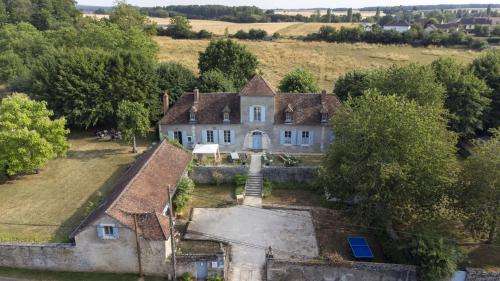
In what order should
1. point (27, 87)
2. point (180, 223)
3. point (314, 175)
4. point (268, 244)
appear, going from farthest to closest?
1. point (27, 87)
2. point (314, 175)
3. point (180, 223)
4. point (268, 244)

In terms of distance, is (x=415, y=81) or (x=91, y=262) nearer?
(x=91, y=262)

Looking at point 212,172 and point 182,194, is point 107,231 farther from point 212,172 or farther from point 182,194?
point 212,172

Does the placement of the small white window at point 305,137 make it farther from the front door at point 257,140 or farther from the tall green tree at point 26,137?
the tall green tree at point 26,137

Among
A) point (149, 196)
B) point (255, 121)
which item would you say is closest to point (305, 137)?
point (255, 121)

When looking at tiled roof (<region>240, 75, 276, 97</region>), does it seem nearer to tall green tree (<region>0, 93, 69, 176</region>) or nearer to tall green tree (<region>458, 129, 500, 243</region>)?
tall green tree (<region>0, 93, 69, 176</region>)

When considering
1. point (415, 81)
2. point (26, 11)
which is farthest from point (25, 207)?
point (26, 11)

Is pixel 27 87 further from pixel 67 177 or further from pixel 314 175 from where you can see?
pixel 314 175
